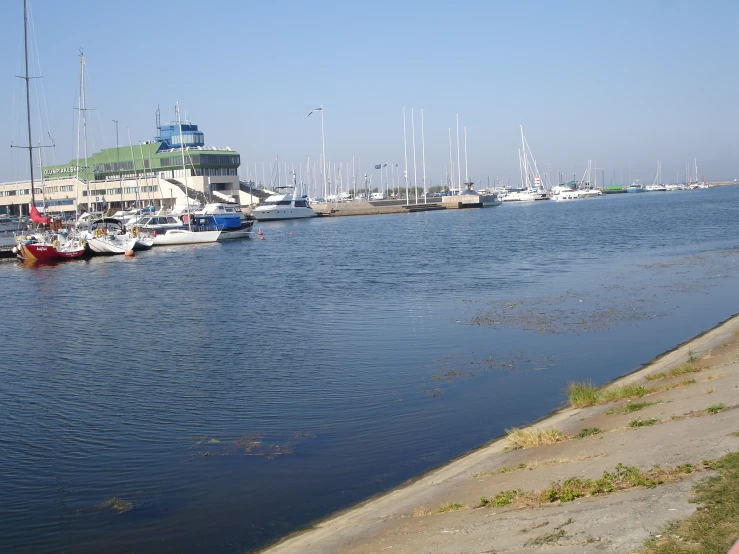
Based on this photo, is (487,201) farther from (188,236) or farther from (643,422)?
(643,422)

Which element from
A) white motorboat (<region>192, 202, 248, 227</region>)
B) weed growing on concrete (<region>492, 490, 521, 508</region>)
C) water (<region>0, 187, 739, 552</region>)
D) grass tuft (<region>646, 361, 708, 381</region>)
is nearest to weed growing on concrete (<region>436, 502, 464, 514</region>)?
weed growing on concrete (<region>492, 490, 521, 508</region>)

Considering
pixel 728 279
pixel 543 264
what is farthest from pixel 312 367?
pixel 543 264

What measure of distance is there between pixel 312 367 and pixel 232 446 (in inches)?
246

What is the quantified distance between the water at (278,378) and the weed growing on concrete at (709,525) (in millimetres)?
5110

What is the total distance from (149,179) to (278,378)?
117 m

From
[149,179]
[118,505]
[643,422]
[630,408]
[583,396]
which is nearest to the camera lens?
[118,505]

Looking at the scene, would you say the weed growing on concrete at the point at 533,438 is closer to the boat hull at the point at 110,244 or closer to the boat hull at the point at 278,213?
the boat hull at the point at 110,244

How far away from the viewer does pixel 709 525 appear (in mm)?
7332

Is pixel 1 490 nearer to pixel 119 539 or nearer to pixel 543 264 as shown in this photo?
pixel 119 539

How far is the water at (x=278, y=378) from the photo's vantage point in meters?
11.9

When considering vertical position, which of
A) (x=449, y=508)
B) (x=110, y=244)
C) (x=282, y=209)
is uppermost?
(x=282, y=209)

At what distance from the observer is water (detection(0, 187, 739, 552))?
11875 mm

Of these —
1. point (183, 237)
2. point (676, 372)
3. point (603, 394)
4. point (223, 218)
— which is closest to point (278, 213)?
point (223, 218)

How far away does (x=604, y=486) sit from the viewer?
30.6ft
